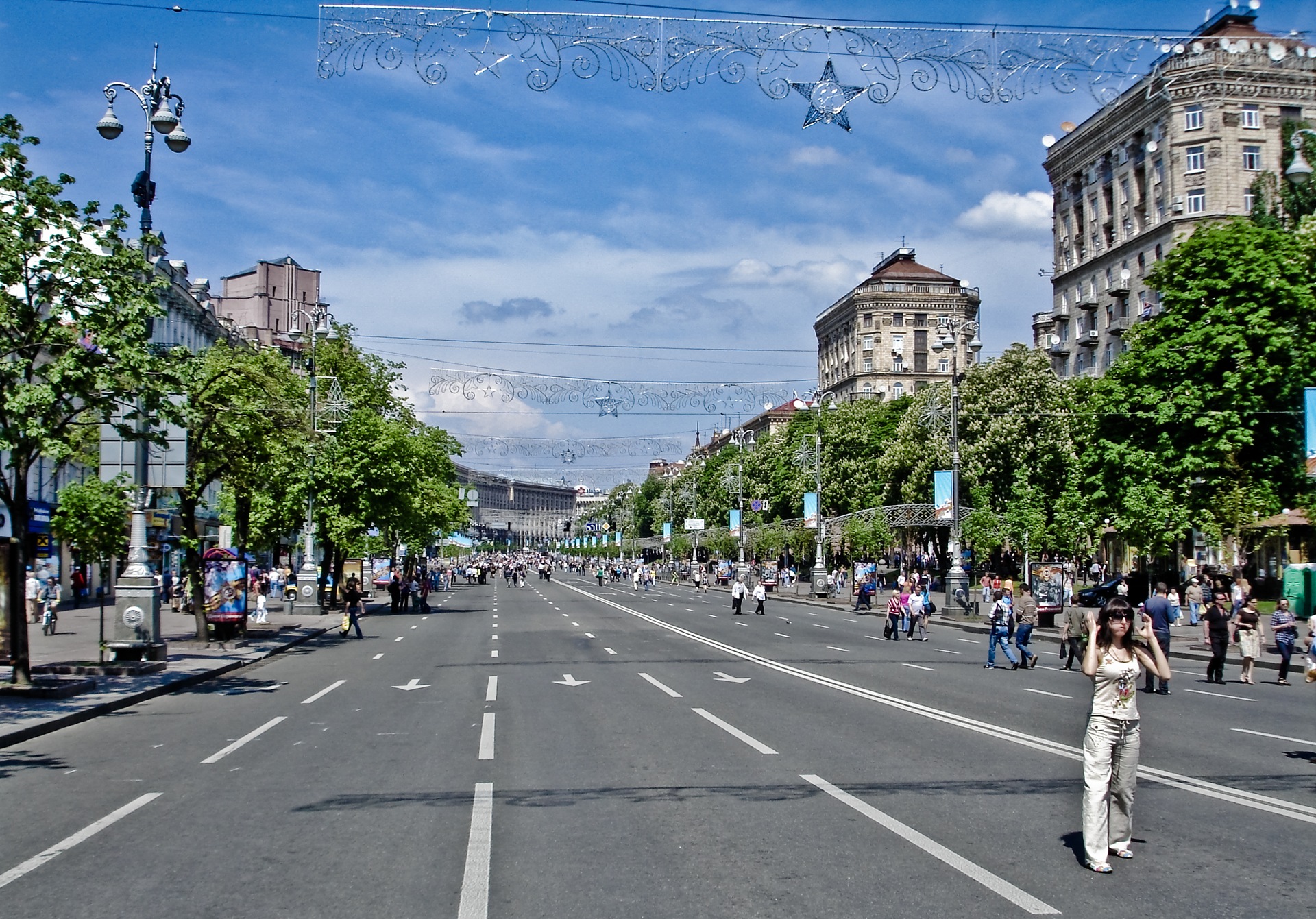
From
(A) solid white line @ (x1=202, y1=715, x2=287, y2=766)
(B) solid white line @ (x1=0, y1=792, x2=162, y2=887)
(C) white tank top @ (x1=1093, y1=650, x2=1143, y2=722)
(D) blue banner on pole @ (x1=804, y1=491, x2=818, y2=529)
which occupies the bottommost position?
(A) solid white line @ (x1=202, y1=715, x2=287, y2=766)

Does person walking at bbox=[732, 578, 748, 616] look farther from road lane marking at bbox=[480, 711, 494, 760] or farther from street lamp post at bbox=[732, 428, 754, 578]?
road lane marking at bbox=[480, 711, 494, 760]

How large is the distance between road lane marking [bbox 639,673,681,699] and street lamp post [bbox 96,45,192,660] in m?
9.25

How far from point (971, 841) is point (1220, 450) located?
33.9 metres

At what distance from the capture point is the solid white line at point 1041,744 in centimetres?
971

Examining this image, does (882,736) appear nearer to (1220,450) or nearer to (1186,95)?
(1220,450)

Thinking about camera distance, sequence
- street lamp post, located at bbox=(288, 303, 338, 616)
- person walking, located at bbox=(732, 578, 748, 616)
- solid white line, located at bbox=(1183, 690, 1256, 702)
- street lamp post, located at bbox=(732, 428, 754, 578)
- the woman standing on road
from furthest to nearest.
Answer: street lamp post, located at bbox=(732, 428, 754, 578), person walking, located at bbox=(732, 578, 748, 616), street lamp post, located at bbox=(288, 303, 338, 616), solid white line, located at bbox=(1183, 690, 1256, 702), the woman standing on road

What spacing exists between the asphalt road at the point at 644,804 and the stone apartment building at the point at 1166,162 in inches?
1880

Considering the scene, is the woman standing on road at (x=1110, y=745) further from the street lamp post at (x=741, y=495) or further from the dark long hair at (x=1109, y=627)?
the street lamp post at (x=741, y=495)

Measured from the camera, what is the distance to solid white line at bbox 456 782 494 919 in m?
6.64

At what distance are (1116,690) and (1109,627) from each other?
20.0 inches

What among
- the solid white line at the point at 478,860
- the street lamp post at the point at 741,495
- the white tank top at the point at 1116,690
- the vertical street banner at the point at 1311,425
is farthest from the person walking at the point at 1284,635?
the street lamp post at the point at 741,495

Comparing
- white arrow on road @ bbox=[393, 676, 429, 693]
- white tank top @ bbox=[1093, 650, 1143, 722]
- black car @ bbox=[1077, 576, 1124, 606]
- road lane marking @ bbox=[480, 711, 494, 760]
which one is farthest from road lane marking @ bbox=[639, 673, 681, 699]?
black car @ bbox=[1077, 576, 1124, 606]

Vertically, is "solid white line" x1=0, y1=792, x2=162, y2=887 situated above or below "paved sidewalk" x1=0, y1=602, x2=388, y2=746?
above

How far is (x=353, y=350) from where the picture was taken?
58.9 metres
